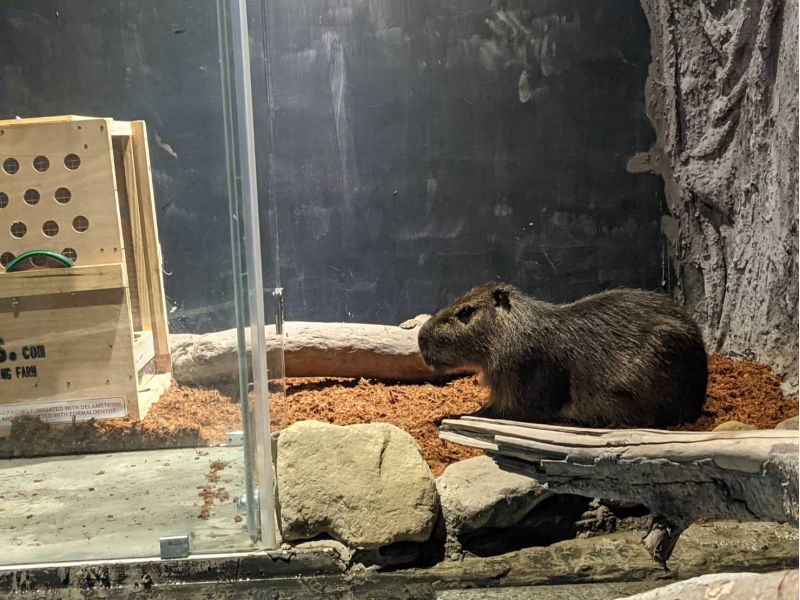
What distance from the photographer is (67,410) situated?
2961mm

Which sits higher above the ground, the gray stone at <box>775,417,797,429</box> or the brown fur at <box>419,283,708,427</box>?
the brown fur at <box>419,283,708,427</box>

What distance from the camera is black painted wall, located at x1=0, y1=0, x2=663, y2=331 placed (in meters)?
4.09

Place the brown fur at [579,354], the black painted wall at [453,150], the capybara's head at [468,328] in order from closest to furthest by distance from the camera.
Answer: the brown fur at [579,354] < the capybara's head at [468,328] < the black painted wall at [453,150]

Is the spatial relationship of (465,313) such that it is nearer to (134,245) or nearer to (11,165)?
(134,245)

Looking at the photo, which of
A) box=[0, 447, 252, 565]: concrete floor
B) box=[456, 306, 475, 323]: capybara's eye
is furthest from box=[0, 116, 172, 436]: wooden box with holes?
box=[456, 306, 475, 323]: capybara's eye

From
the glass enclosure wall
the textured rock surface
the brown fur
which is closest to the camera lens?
the textured rock surface

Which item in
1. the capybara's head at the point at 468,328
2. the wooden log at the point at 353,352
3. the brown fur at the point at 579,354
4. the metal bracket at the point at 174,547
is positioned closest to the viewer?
→ the metal bracket at the point at 174,547

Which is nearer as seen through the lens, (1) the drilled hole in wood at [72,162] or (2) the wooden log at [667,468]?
(2) the wooden log at [667,468]

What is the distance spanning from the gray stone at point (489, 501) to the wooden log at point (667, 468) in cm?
20

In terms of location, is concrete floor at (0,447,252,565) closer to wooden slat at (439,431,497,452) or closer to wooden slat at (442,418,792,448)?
wooden slat at (439,431,497,452)

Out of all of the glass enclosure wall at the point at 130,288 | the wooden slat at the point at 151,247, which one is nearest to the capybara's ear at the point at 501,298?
the glass enclosure wall at the point at 130,288

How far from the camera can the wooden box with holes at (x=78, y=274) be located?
280 centimetres

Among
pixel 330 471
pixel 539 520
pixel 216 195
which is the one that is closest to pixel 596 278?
pixel 539 520

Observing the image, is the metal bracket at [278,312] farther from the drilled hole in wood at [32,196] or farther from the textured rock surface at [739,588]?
the textured rock surface at [739,588]
